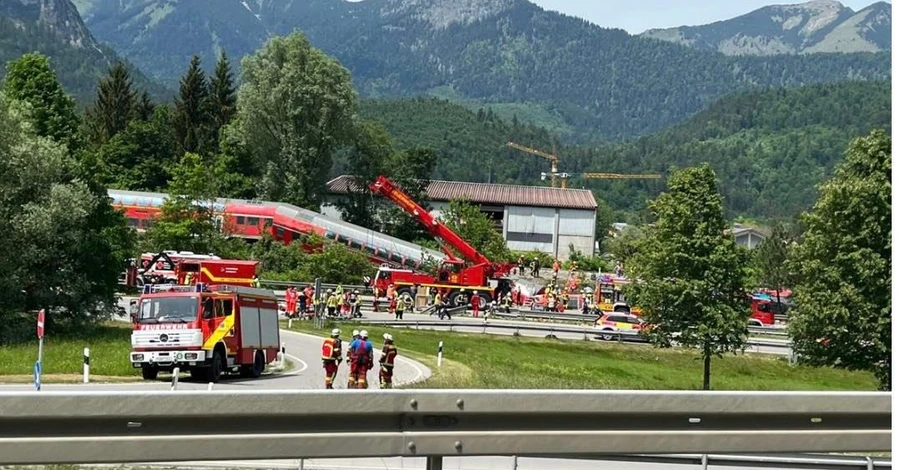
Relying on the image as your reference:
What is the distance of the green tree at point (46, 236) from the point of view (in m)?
44.7

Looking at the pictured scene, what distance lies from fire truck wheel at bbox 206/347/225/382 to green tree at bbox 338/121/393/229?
67597mm

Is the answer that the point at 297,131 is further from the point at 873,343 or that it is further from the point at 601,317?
the point at 873,343

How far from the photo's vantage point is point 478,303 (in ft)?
229

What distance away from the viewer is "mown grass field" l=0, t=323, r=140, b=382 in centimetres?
3203

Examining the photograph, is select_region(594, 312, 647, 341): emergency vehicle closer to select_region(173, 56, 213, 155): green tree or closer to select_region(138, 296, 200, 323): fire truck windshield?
select_region(138, 296, 200, 323): fire truck windshield

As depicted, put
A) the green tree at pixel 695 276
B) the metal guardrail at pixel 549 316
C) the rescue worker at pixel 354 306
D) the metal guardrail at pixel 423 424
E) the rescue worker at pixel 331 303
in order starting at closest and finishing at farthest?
the metal guardrail at pixel 423 424
the green tree at pixel 695 276
the rescue worker at pixel 331 303
the rescue worker at pixel 354 306
the metal guardrail at pixel 549 316

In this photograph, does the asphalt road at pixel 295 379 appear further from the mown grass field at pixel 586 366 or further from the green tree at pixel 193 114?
the green tree at pixel 193 114

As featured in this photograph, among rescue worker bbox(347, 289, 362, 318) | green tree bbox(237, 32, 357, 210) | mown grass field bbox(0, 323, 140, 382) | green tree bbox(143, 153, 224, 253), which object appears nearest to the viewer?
mown grass field bbox(0, 323, 140, 382)

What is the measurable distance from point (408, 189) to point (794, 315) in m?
74.7

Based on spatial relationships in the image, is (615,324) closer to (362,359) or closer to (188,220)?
(188,220)

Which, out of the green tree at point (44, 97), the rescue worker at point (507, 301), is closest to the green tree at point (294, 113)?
the rescue worker at point (507, 301)

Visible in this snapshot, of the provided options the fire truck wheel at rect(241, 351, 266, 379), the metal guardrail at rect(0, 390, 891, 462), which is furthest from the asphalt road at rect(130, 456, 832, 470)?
the fire truck wheel at rect(241, 351, 266, 379)

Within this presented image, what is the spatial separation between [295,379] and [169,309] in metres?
3.68

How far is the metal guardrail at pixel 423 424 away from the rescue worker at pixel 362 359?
19.9m
